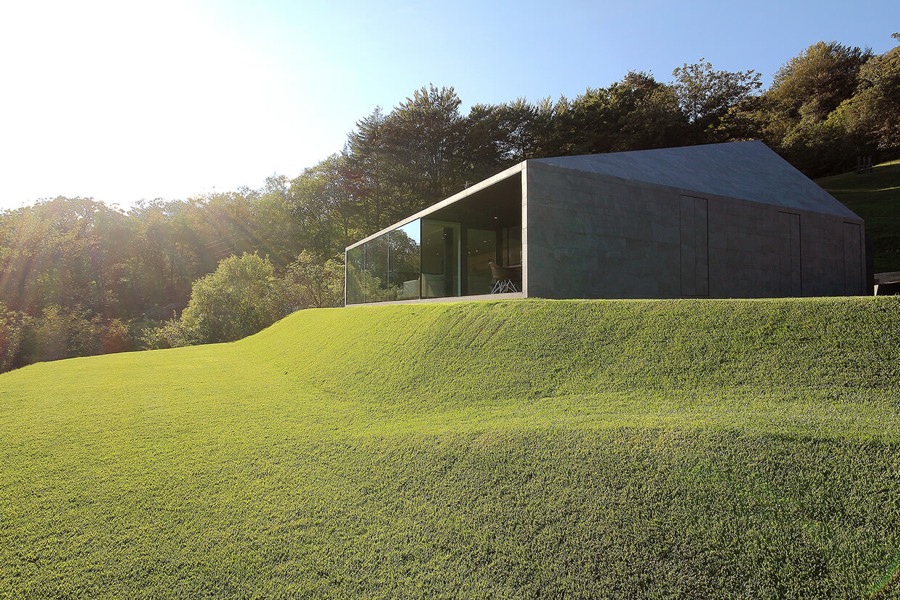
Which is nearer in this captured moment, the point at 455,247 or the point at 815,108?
the point at 455,247

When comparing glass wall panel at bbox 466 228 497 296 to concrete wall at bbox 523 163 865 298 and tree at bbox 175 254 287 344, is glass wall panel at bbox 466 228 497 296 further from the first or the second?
tree at bbox 175 254 287 344

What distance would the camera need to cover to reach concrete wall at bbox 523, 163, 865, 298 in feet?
28.0

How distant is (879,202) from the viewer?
Answer: 2548 centimetres

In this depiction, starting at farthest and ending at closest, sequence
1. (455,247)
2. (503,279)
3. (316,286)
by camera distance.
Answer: (316,286), (455,247), (503,279)

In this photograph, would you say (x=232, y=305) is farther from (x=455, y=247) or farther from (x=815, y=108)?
(x=815, y=108)

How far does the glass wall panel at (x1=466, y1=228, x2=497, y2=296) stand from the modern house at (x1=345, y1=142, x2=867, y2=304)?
0.12 ft

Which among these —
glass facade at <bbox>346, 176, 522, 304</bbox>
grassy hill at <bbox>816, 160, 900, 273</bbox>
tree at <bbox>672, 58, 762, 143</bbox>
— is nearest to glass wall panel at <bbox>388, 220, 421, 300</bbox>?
glass facade at <bbox>346, 176, 522, 304</bbox>

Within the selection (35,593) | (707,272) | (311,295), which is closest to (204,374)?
(35,593)

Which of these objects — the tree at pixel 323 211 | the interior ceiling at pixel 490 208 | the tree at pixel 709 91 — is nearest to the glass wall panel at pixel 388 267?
the interior ceiling at pixel 490 208

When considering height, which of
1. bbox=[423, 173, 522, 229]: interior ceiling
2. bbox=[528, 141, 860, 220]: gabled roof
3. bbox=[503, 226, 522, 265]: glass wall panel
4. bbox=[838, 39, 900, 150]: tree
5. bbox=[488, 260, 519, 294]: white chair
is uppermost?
bbox=[838, 39, 900, 150]: tree

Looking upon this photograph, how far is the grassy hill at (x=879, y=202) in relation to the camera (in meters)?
20.0

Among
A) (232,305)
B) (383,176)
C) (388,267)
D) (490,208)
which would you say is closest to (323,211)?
(383,176)

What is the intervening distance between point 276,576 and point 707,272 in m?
10.7

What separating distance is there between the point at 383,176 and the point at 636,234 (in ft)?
70.3
